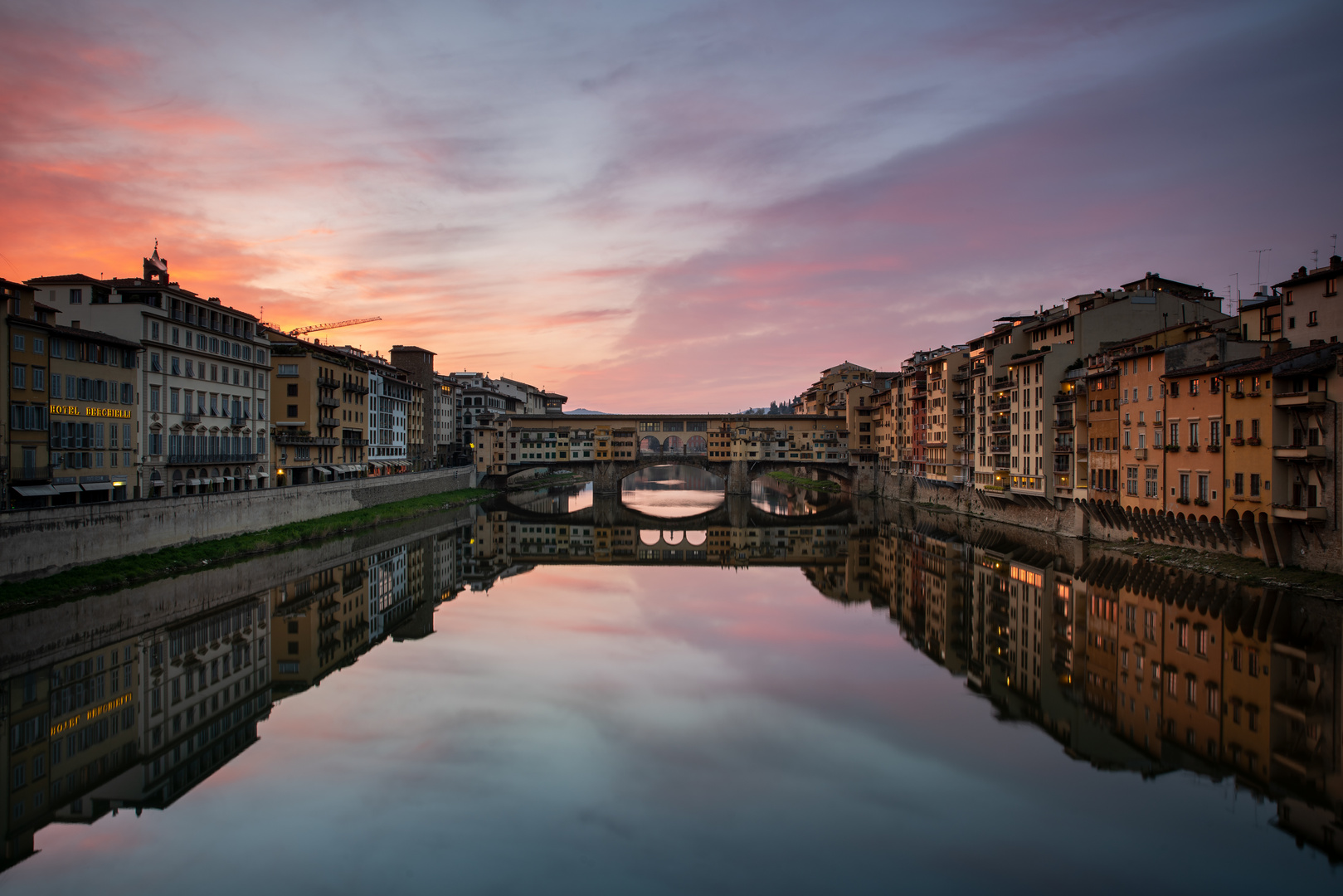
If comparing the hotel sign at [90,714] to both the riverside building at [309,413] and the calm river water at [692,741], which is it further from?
the riverside building at [309,413]

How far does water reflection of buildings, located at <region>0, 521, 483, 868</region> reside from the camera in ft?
55.3

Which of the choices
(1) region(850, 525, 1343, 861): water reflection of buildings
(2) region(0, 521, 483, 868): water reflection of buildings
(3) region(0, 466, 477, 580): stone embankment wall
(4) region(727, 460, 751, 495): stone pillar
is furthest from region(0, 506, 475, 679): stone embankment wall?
(4) region(727, 460, 751, 495): stone pillar

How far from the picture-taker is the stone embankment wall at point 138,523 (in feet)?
94.7

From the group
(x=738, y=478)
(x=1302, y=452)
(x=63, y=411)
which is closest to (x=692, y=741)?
(x=1302, y=452)

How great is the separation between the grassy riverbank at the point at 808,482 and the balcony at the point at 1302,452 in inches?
2907

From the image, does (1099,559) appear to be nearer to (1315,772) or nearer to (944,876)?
(1315,772)

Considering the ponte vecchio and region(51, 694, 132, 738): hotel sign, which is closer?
region(51, 694, 132, 738): hotel sign

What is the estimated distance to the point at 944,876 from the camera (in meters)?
13.1

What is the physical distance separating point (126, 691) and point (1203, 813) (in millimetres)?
24747

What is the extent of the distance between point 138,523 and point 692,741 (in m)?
27.6

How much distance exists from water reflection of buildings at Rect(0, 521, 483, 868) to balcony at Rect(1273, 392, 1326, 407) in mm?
32882

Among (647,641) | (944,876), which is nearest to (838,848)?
(944,876)

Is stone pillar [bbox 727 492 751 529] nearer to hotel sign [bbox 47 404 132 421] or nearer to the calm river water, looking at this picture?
the calm river water

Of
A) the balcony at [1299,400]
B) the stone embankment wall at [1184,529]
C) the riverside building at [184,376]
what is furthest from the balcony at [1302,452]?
the riverside building at [184,376]
